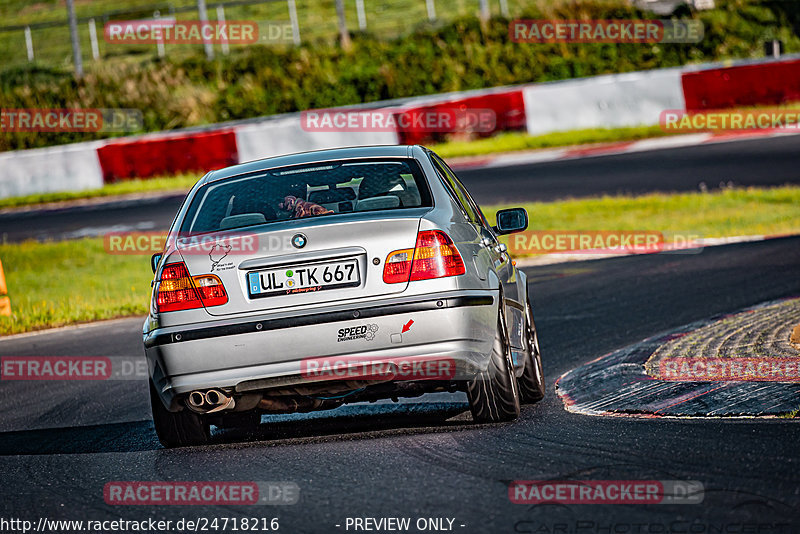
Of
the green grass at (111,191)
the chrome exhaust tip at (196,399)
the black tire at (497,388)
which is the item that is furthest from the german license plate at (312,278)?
the green grass at (111,191)

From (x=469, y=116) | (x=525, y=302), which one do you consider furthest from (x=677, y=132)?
(x=525, y=302)

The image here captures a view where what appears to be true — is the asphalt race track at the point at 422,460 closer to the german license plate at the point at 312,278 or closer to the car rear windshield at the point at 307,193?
the german license plate at the point at 312,278

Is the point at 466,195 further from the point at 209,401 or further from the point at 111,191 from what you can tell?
the point at 111,191

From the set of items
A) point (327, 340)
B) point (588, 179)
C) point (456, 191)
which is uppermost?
point (456, 191)

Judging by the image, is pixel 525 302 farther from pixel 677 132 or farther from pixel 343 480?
pixel 677 132

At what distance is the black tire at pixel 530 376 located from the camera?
7277mm

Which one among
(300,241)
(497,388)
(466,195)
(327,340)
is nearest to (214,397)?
(327,340)

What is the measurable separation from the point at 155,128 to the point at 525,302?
88.9ft

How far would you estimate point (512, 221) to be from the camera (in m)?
7.64

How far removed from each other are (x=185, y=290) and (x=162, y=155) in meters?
21.1

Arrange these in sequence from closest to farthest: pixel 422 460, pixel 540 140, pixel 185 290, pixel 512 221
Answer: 1. pixel 422 460
2. pixel 185 290
3. pixel 512 221
4. pixel 540 140

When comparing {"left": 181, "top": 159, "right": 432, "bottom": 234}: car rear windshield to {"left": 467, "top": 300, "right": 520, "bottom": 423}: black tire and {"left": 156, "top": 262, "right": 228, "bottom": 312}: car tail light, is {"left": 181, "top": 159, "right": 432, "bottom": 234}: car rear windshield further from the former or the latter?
{"left": 467, "top": 300, "right": 520, "bottom": 423}: black tire

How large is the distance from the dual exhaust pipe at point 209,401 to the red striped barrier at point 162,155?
20.1m

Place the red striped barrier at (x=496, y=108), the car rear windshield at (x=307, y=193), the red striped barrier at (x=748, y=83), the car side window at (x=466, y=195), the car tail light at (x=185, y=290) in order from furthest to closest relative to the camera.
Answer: the red striped barrier at (x=496, y=108) → the red striped barrier at (x=748, y=83) → the car side window at (x=466, y=195) → the car rear windshield at (x=307, y=193) → the car tail light at (x=185, y=290)
